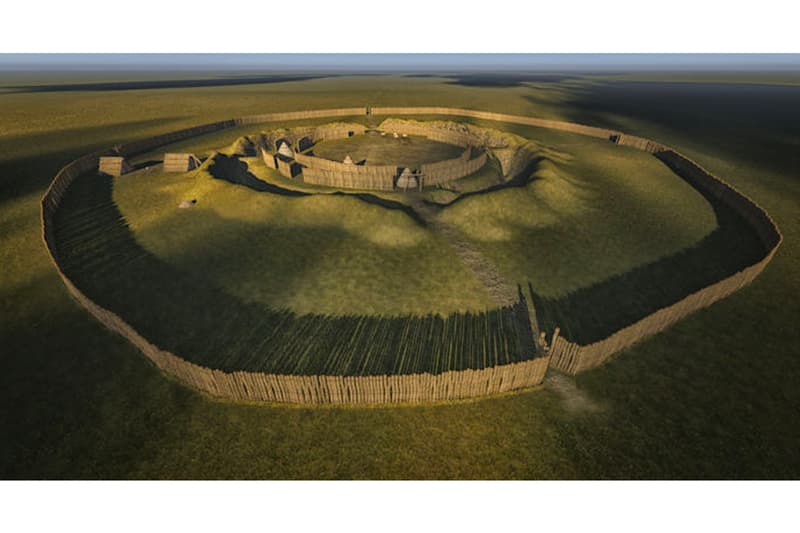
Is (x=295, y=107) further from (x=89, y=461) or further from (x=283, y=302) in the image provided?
(x=89, y=461)

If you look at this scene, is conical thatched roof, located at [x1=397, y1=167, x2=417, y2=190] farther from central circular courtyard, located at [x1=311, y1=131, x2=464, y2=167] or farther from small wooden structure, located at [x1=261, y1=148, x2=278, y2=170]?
small wooden structure, located at [x1=261, y1=148, x2=278, y2=170]

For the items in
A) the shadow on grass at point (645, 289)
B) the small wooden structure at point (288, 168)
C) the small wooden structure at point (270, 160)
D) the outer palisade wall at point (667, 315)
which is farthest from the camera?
the small wooden structure at point (270, 160)

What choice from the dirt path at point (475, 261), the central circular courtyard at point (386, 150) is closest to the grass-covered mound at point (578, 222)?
the dirt path at point (475, 261)

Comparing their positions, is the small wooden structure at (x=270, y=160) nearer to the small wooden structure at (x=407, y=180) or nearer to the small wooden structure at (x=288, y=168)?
the small wooden structure at (x=288, y=168)

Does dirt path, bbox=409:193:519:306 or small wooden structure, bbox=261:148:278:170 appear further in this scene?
small wooden structure, bbox=261:148:278:170

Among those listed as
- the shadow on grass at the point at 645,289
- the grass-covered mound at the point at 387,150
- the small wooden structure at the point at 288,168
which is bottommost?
the shadow on grass at the point at 645,289

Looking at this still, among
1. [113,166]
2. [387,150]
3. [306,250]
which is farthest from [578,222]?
[113,166]

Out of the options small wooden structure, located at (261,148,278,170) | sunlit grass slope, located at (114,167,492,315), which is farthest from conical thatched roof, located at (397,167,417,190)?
small wooden structure, located at (261,148,278,170)
